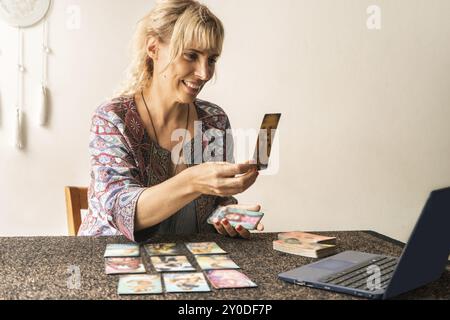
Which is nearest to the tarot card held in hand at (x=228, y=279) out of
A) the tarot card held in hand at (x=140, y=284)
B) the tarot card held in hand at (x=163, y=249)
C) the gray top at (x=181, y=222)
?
the tarot card held in hand at (x=140, y=284)

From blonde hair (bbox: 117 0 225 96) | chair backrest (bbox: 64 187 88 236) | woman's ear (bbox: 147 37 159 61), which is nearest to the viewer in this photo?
blonde hair (bbox: 117 0 225 96)

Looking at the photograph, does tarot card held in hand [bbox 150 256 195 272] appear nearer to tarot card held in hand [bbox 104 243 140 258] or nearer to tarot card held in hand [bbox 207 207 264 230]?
tarot card held in hand [bbox 104 243 140 258]

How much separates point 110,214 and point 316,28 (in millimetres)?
2054

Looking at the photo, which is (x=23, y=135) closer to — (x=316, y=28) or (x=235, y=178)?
(x=316, y=28)

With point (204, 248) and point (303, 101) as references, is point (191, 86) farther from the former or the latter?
point (303, 101)

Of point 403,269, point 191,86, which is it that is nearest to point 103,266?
point 403,269

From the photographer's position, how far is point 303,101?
3.25m

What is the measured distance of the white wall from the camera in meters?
3.09

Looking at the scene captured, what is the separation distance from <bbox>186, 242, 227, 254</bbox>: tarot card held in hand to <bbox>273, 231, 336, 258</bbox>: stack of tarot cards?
16cm

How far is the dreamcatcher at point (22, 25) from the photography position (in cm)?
303

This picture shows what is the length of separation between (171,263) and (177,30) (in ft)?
2.76

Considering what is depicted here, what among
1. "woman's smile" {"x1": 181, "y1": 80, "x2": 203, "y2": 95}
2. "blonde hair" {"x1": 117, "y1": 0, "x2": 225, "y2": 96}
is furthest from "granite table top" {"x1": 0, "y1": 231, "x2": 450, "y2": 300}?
"blonde hair" {"x1": 117, "y1": 0, "x2": 225, "y2": 96}

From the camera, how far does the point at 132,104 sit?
1866 mm

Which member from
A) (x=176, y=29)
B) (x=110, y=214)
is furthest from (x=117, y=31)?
(x=110, y=214)
